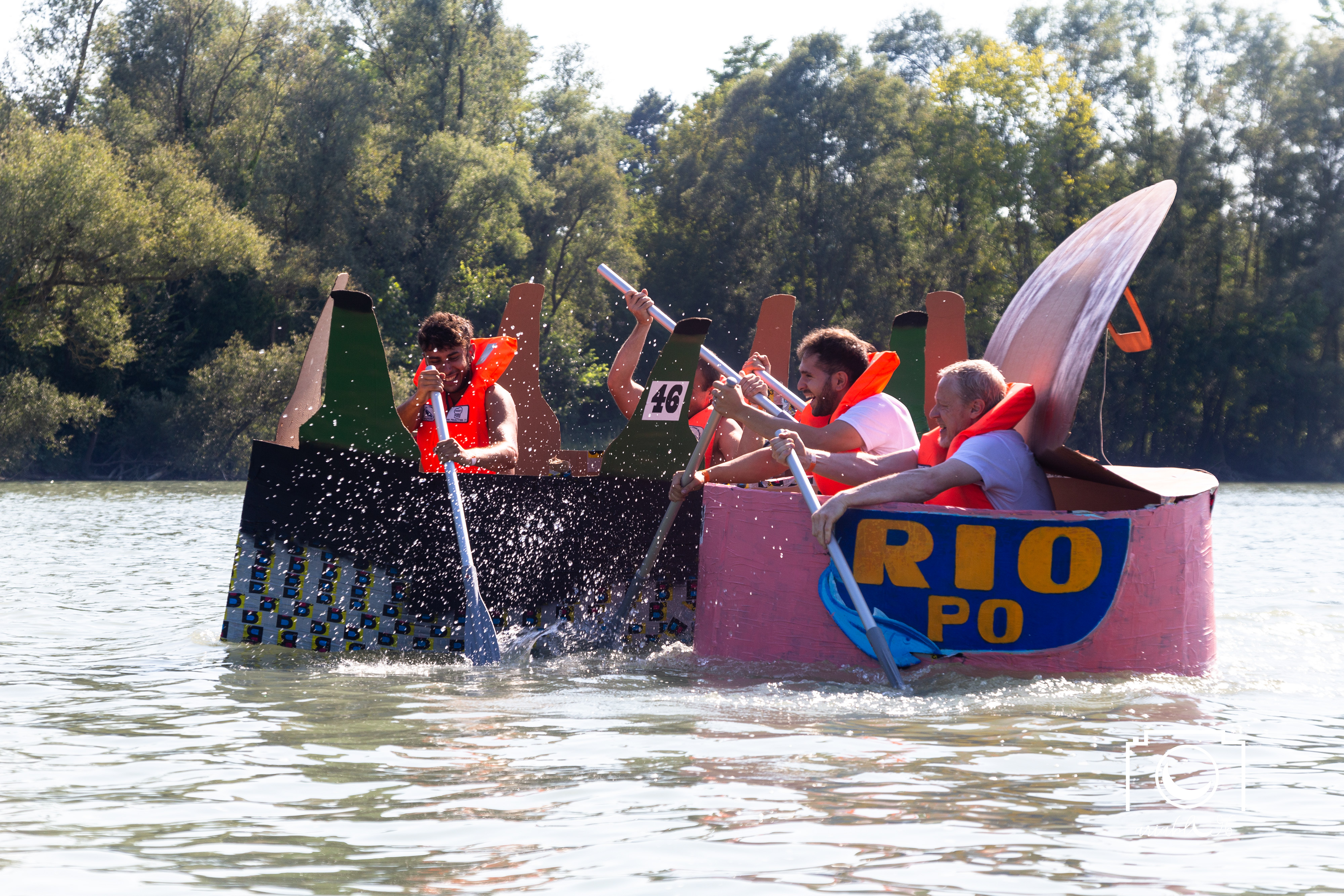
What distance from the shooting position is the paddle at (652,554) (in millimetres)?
6184

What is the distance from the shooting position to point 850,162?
3734 cm

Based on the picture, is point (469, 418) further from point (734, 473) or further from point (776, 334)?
point (776, 334)

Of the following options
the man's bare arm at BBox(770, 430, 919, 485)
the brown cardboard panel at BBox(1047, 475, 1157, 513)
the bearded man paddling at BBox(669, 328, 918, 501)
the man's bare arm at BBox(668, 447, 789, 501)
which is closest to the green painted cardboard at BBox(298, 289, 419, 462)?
the man's bare arm at BBox(668, 447, 789, 501)

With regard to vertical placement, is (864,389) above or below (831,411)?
above

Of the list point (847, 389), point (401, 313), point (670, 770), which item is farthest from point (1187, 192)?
point (670, 770)

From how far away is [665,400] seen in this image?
6184 mm

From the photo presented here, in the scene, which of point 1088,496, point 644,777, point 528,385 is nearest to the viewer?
point 644,777

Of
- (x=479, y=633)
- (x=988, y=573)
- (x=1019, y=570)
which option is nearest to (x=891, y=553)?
(x=988, y=573)

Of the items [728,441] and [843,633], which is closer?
[843,633]

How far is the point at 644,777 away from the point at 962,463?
1962mm

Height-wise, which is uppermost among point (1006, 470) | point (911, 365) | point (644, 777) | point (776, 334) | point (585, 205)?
point (585, 205)

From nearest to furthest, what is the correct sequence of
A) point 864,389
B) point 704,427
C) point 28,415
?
1. point 864,389
2. point 704,427
3. point 28,415

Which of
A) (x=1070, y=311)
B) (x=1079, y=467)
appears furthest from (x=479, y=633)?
(x=1070, y=311)

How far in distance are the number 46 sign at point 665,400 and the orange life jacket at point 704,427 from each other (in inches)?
41.3
